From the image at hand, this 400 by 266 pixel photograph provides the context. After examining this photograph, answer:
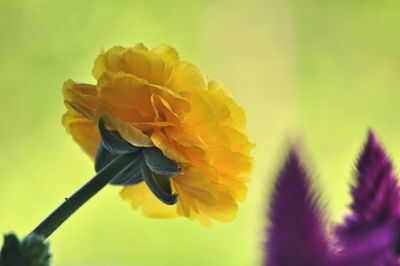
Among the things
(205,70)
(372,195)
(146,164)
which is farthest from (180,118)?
(205,70)

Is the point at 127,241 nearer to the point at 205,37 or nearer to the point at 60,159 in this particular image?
the point at 60,159

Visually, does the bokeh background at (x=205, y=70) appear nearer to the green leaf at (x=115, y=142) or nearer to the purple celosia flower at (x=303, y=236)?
the green leaf at (x=115, y=142)

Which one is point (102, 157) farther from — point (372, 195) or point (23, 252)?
point (372, 195)

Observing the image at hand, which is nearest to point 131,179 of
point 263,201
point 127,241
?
point 263,201

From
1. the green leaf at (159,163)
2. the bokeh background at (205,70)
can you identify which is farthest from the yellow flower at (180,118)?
the bokeh background at (205,70)

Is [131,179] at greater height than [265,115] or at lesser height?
lesser

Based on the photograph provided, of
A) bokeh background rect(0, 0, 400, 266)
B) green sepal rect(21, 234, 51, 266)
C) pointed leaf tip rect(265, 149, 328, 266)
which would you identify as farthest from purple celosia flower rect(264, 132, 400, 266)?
bokeh background rect(0, 0, 400, 266)

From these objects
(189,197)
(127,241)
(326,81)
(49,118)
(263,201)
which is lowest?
(263,201)

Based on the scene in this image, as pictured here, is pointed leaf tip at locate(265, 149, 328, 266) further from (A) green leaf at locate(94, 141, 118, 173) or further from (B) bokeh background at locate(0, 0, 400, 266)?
(B) bokeh background at locate(0, 0, 400, 266)

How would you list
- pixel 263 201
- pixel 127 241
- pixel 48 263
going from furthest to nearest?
pixel 127 241
pixel 48 263
pixel 263 201
